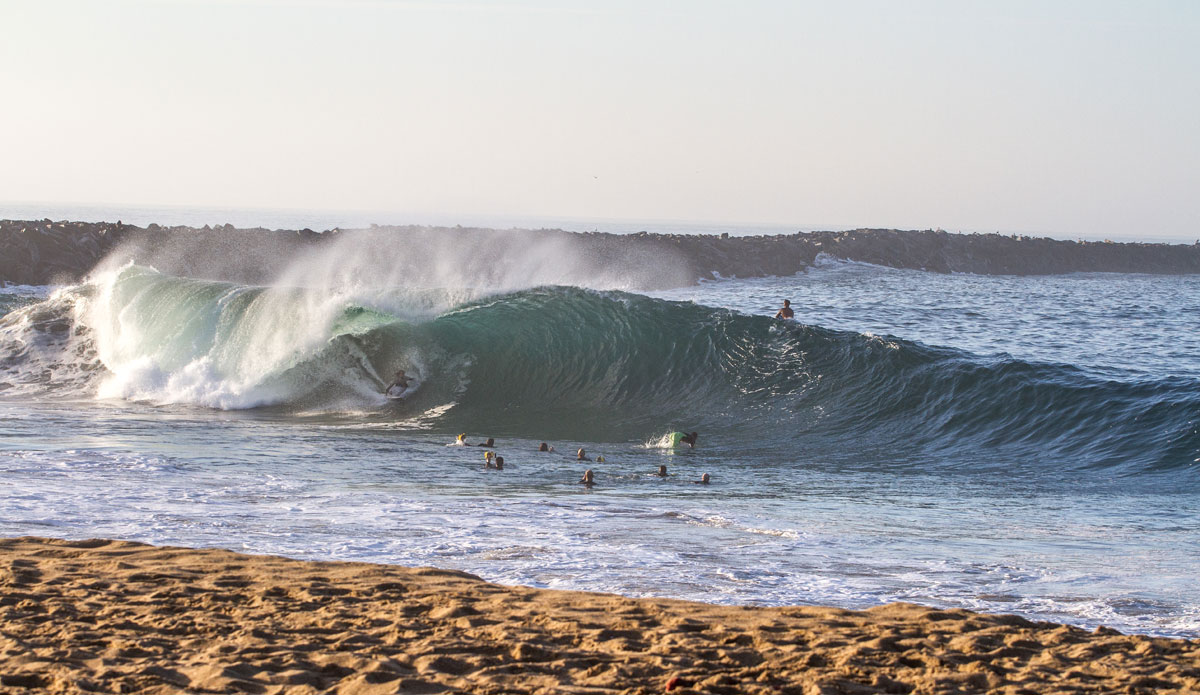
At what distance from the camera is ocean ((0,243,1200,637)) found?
7781 mm

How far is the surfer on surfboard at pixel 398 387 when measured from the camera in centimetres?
1731

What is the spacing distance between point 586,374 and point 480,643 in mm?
13112

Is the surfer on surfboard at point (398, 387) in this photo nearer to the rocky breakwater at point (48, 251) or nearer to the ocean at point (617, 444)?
the ocean at point (617, 444)

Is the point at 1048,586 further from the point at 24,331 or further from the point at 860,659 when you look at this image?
the point at 24,331

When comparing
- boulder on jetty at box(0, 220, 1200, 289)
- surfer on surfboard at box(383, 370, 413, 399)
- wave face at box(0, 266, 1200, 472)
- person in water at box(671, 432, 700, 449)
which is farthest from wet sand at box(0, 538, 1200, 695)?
boulder on jetty at box(0, 220, 1200, 289)

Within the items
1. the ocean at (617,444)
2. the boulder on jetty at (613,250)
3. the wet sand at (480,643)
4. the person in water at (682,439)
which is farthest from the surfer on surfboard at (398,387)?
the boulder on jetty at (613,250)

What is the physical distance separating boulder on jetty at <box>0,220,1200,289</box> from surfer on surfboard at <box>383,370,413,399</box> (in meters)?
19.9

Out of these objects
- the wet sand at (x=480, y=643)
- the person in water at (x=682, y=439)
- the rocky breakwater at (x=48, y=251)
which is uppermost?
the rocky breakwater at (x=48, y=251)

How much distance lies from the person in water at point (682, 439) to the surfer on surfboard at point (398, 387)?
5038mm

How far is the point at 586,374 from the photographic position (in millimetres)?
18359

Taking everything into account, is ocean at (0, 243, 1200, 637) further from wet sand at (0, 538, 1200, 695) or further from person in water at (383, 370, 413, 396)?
wet sand at (0, 538, 1200, 695)

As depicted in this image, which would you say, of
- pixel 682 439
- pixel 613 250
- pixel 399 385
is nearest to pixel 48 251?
pixel 613 250

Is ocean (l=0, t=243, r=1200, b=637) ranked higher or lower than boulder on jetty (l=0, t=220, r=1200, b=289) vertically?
lower

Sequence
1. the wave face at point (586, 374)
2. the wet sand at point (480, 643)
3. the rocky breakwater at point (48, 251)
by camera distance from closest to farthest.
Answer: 1. the wet sand at point (480, 643)
2. the wave face at point (586, 374)
3. the rocky breakwater at point (48, 251)
